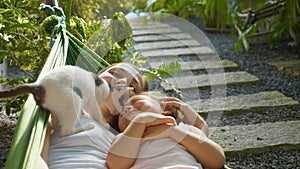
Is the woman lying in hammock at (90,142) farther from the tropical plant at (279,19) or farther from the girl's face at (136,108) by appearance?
the tropical plant at (279,19)

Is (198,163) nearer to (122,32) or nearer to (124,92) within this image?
(124,92)

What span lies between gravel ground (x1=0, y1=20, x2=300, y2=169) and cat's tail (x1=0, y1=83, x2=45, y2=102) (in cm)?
49

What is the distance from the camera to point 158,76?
1496 millimetres

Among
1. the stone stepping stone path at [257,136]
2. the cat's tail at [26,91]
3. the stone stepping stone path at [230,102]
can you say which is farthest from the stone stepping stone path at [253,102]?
the cat's tail at [26,91]

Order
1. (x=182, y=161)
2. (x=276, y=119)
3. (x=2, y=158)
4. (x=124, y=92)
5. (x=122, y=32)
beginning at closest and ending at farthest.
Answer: (x=182, y=161) < (x=124, y=92) < (x=2, y=158) < (x=122, y=32) < (x=276, y=119)

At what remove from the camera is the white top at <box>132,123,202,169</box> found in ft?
3.56

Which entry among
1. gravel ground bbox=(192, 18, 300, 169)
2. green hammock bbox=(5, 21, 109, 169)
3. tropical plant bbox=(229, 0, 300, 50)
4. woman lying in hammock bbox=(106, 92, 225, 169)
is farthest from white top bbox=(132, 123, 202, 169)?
tropical plant bbox=(229, 0, 300, 50)

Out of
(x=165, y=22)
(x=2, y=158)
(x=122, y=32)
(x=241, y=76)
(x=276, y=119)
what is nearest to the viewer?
(x=2, y=158)

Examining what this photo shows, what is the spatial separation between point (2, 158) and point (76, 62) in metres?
0.40

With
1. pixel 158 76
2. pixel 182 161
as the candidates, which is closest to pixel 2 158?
pixel 158 76

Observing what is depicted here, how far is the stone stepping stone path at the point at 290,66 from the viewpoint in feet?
8.91

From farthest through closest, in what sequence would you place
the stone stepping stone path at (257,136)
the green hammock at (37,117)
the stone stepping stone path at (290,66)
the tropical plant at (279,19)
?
the tropical plant at (279,19) → the stone stepping stone path at (290,66) → the stone stepping stone path at (257,136) → the green hammock at (37,117)

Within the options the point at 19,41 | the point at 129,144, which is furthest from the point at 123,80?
the point at 19,41

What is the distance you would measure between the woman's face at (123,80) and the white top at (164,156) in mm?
136
